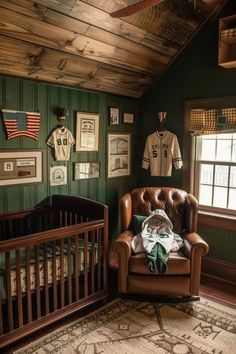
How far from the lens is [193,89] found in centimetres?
375

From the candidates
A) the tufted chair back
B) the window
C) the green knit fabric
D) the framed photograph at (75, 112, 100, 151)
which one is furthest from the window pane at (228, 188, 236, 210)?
the framed photograph at (75, 112, 100, 151)

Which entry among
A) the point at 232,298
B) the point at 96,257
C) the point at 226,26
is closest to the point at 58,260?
the point at 96,257

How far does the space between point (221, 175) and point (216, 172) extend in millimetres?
68

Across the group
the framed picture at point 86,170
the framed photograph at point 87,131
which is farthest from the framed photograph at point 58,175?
the framed photograph at point 87,131

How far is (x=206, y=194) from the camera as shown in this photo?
384 centimetres

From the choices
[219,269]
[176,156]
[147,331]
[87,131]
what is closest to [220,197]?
[176,156]

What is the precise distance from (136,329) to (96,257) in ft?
2.32

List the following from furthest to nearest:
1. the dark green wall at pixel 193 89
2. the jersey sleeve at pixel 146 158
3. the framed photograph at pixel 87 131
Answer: the jersey sleeve at pixel 146 158 < the framed photograph at pixel 87 131 < the dark green wall at pixel 193 89

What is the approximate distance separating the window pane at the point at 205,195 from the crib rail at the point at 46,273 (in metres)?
1.51

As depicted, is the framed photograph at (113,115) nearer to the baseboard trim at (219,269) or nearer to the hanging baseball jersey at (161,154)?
the hanging baseball jersey at (161,154)

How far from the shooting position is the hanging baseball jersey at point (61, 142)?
333cm

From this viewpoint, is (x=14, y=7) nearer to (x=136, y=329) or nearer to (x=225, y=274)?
(x=136, y=329)

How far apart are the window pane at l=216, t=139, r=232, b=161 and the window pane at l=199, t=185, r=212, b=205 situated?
382 mm

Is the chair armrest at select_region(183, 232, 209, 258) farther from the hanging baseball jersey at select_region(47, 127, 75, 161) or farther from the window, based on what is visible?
the hanging baseball jersey at select_region(47, 127, 75, 161)
